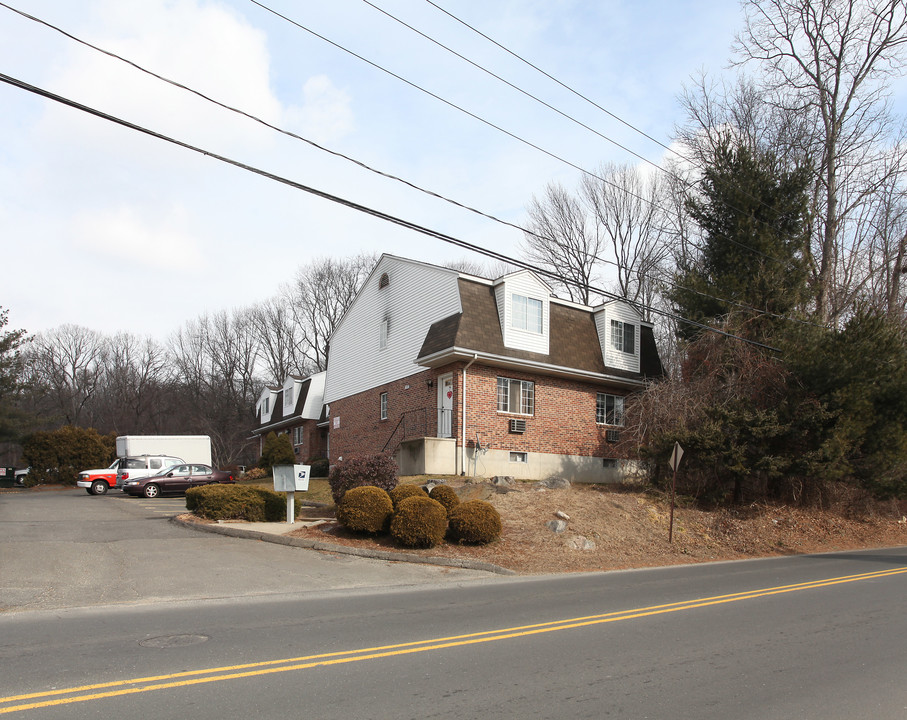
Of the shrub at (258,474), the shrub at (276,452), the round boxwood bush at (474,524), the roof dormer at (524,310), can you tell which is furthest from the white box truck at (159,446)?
the round boxwood bush at (474,524)

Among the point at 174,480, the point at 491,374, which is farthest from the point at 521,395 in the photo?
the point at 174,480

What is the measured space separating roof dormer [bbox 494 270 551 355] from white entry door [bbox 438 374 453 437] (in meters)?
2.38

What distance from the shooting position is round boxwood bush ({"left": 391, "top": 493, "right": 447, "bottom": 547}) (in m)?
13.8

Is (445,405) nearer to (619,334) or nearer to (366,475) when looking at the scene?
(366,475)

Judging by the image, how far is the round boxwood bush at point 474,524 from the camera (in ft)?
47.1

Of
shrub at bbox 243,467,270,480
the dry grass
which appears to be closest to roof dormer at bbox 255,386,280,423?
shrub at bbox 243,467,270,480

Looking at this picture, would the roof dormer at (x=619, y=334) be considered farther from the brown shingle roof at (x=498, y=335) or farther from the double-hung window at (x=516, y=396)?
the double-hung window at (x=516, y=396)

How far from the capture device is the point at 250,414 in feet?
203

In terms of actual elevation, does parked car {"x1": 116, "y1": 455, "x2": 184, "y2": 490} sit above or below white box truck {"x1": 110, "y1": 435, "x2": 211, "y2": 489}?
below

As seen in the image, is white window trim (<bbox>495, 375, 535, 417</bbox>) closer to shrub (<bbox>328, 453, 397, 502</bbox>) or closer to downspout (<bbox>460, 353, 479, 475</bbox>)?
downspout (<bbox>460, 353, 479, 475</bbox>)

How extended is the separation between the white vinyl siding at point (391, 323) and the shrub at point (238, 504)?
8.68 meters

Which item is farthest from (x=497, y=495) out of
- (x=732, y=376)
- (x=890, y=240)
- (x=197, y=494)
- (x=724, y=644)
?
(x=890, y=240)

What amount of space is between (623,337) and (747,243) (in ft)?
18.7

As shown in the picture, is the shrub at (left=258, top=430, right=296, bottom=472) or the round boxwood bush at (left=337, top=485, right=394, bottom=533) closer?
the round boxwood bush at (left=337, top=485, right=394, bottom=533)
